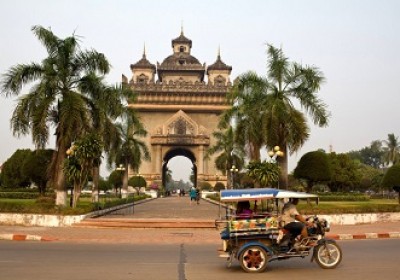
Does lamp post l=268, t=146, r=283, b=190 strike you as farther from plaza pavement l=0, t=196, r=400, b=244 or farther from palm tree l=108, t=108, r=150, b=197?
palm tree l=108, t=108, r=150, b=197

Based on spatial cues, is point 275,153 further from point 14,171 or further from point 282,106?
point 14,171

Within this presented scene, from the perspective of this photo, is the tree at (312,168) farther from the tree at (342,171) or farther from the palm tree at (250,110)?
the tree at (342,171)

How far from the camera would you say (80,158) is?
958 inches

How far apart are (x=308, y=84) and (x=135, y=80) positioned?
57.0m

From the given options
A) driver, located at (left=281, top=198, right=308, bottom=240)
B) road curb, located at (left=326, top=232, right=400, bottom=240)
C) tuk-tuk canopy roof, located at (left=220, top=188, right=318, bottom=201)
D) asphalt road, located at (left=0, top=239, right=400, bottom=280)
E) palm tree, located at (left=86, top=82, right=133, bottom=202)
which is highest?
palm tree, located at (left=86, top=82, right=133, bottom=202)

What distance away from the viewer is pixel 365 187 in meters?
85.4

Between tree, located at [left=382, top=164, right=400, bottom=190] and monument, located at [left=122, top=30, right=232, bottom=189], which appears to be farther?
monument, located at [left=122, top=30, right=232, bottom=189]

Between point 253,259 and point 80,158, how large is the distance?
15909 millimetres

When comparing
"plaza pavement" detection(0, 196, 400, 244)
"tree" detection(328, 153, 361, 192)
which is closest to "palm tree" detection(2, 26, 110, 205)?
"plaza pavement" detection(0, 196, 400, 244)

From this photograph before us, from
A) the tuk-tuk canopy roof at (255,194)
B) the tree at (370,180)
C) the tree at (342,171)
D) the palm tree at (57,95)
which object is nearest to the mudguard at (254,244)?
the tuk-tuk canopy roof at (255,194)

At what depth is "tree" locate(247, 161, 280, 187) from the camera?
25516 mm

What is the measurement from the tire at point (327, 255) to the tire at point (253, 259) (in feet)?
3.63

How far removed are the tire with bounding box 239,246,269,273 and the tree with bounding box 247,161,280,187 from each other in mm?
15514

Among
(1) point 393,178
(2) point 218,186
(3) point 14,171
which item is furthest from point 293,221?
(2) point 218,186
